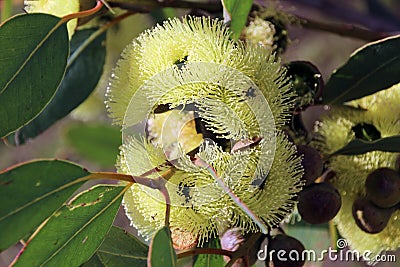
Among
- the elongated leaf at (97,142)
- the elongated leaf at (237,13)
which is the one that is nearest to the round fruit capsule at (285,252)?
→ the elongated leaf at (237,13)

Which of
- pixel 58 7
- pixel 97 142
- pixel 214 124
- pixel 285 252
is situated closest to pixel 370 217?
pixel 285 252

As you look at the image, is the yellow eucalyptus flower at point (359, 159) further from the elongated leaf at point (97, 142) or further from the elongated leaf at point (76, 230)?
the elongated leaf at point (97, 142)

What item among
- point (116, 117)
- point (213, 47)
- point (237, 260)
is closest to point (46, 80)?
point (116, 117)

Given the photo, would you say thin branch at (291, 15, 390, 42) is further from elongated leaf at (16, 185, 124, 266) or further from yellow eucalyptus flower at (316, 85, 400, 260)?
elongated leaf at (16, 185, 124, 266)

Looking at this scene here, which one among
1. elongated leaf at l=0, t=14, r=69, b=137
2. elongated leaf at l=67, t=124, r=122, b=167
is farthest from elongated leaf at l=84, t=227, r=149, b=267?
elongated leaf at l=67, t=124, r=122, b=167

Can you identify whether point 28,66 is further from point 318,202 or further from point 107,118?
point 107,118

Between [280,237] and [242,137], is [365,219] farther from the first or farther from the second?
[242,137]

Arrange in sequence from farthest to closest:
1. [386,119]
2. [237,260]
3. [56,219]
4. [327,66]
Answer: [327,66] < [386,119] < [237,260] < [56,219]
